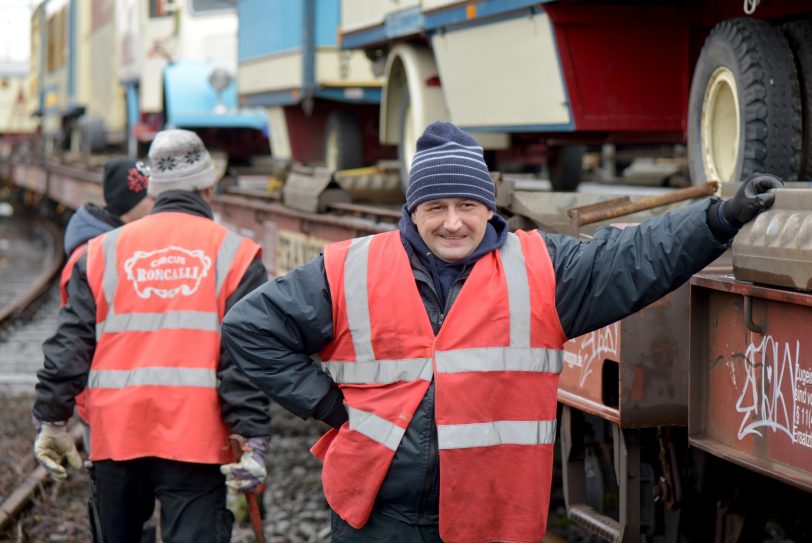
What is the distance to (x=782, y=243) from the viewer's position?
314cm

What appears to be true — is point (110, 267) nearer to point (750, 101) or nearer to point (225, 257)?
point (225, 257)

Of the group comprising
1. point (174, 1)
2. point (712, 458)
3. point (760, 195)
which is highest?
point (174, 1)

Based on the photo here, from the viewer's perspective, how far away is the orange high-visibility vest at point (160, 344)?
4062 millimetres

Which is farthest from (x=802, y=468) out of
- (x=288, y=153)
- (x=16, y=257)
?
(x=16, y=257)

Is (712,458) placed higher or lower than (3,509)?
higher

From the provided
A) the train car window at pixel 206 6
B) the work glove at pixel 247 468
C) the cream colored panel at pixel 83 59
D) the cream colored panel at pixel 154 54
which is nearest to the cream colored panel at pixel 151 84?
the cream colored panel at pixel 154 54

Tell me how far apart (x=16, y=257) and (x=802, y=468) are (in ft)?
59.4

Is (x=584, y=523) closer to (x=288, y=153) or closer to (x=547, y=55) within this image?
(x=547, y=55)

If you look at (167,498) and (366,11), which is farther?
(366,11)

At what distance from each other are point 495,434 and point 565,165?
25.5 ft

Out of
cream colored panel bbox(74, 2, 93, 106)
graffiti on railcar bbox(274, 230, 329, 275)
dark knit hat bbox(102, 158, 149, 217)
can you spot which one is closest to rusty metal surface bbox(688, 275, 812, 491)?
dark knit hat bbox(102, 158, 149, 217)

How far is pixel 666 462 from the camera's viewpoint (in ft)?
14.0

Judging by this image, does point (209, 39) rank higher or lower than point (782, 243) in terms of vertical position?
higher

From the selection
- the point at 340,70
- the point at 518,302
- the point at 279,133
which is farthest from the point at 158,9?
the point at 518,302
